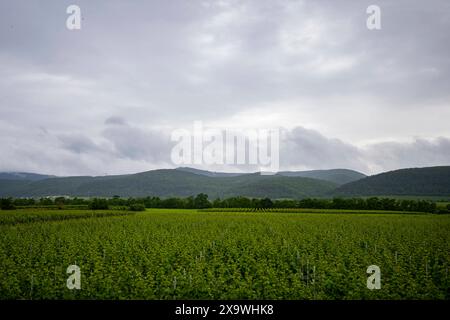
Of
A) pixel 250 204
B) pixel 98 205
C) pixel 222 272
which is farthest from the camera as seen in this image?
pixel 250 204

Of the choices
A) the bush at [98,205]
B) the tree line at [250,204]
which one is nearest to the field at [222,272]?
the bush at [98,205]

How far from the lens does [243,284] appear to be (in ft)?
43.4

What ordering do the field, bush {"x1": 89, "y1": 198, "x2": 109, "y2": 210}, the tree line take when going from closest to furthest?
the field → bush {"x1": 89, "y1": 198, "x2": 109, "y2": 210} → the tree line

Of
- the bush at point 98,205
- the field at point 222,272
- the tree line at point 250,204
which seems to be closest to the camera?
the field at point 222,272

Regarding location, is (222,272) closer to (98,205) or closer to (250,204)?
(98,205)

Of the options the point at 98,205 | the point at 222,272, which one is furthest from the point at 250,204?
the point at 222,272

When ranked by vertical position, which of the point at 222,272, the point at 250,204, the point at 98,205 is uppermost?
the point at 222,272

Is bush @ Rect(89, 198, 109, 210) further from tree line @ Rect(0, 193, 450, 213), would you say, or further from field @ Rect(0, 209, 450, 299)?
field @ Rect(0, 209, 450, 299)

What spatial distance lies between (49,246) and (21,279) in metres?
7.37

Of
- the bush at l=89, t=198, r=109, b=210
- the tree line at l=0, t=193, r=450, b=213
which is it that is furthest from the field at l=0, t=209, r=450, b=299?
the tree line at l=0, t=193, r=450, b=213

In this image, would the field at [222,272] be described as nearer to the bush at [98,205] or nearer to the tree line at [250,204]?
the bush at [98,205]
